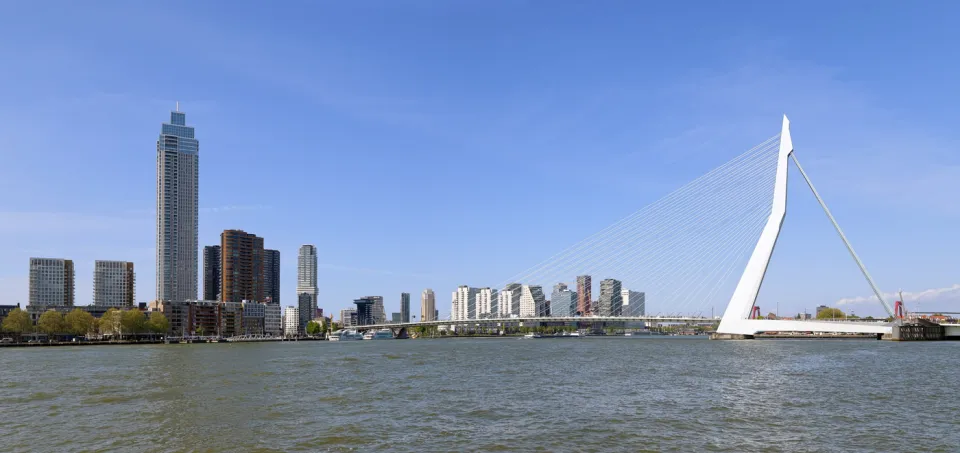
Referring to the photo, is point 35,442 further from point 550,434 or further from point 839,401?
point 839,401

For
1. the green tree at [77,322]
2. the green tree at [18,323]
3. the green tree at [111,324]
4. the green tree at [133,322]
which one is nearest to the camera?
the green tree at [18,323]

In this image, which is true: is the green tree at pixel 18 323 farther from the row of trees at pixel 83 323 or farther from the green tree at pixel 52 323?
the green tree at pixel 52 323

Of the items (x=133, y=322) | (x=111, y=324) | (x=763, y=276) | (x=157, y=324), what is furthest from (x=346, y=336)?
(x=763, y=276)

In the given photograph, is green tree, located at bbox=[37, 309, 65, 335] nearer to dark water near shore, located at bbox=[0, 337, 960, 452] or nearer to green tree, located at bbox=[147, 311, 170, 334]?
green tree, located at bbox=[147, 311, 170, 334]

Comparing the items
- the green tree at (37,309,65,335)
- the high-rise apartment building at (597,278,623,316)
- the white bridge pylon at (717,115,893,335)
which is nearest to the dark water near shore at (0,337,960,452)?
the white bridge pylon at (717,115,893,335)

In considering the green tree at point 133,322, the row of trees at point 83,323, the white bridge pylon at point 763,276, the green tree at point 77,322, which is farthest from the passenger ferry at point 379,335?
the white bridge pylon at point 763,276

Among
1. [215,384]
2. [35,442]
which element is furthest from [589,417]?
[215,384]

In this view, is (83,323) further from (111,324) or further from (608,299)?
(608,299)
